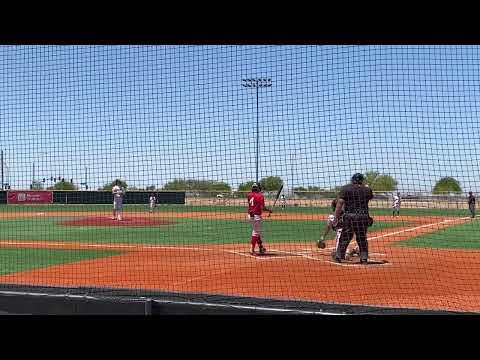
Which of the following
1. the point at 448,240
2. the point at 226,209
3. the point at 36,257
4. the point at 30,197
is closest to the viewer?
the point at 36,257

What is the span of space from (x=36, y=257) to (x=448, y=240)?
11.1 m

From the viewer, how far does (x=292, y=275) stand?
877cm

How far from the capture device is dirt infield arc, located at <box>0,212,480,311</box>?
709 cm

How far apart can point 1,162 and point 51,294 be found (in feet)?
12.1

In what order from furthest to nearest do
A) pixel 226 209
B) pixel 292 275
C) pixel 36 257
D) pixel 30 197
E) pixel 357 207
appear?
pixel 30 197 < pixel 226 209 < pixel 36 257 < pixel 357 207 < pixel 292 275

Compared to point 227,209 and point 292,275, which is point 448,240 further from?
point 227,209

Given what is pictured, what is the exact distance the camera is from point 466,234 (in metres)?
17.6

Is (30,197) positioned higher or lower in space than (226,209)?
higher


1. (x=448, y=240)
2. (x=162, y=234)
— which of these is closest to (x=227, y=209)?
(x=162, y=234)

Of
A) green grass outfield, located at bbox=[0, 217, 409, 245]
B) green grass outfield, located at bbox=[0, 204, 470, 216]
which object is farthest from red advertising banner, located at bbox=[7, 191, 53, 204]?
green grass outfield, located at bbox=[0, 217, 409, 245]

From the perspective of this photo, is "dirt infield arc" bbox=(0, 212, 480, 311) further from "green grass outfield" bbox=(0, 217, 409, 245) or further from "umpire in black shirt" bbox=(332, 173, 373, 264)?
"green grass outfield" bbox=(0, 217, 409, 245)

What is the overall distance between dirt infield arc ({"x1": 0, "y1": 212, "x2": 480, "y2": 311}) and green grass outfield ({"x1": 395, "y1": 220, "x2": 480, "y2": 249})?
1245mm

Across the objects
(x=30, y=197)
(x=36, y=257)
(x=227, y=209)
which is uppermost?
(x=30, y=197)

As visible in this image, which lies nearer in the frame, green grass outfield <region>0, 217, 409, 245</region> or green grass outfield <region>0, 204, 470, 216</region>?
green grass outfield <region>0, 217, 409, 245</region>
